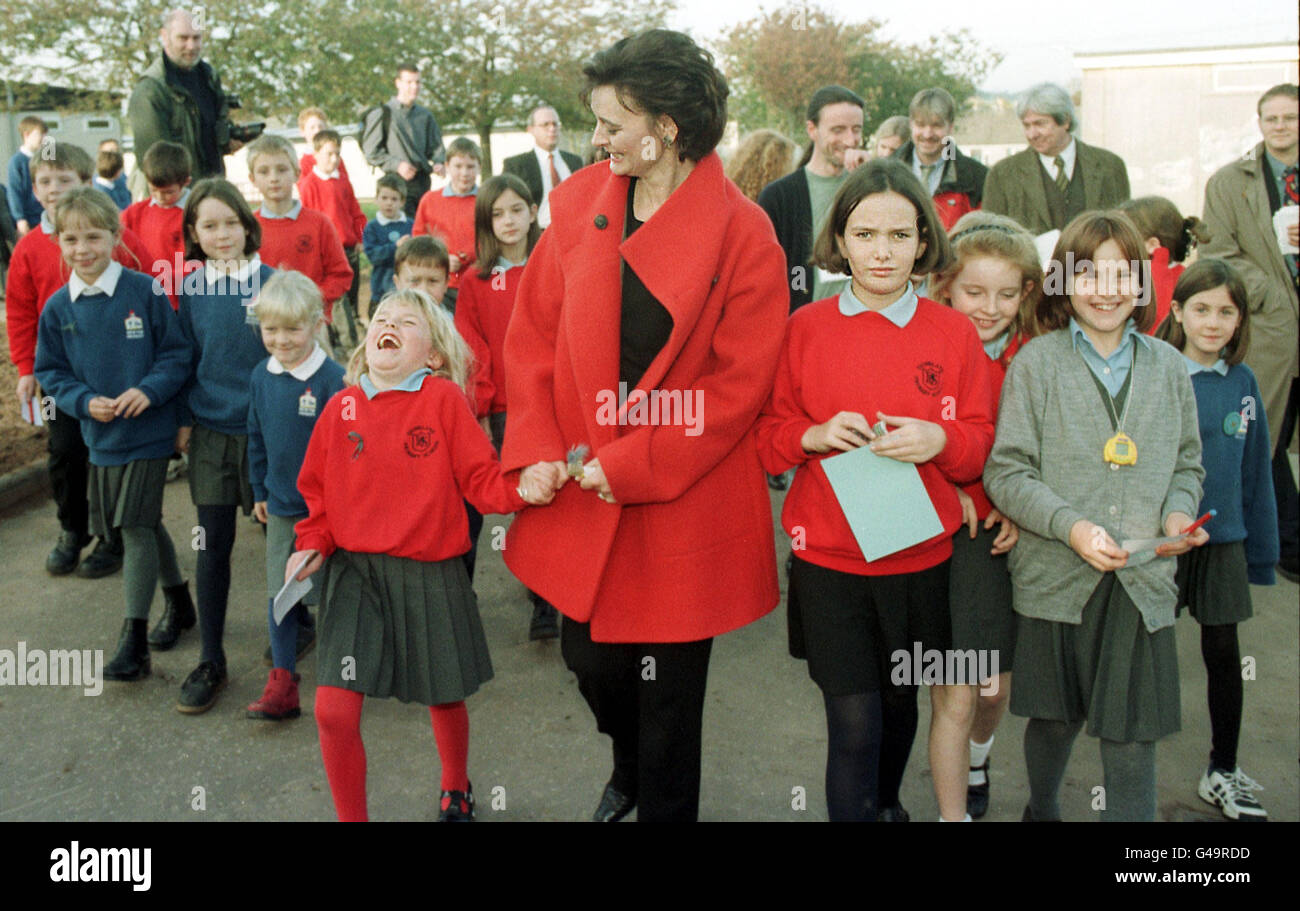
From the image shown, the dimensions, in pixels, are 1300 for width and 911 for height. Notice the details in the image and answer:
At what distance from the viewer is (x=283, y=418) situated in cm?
371

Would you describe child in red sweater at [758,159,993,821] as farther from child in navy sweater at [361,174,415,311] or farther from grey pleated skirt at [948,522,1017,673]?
child in navy sweater at [361,174,415,311]

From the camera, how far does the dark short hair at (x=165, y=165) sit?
17.6 feet

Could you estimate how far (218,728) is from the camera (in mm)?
3797

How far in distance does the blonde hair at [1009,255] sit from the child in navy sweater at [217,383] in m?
2.58

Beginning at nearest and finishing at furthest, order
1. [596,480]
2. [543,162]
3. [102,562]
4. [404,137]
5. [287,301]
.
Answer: [596,480] → [287,301] → [102,562] → [543,162] → [404,137]

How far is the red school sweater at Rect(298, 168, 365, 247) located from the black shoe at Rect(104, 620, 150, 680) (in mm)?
5466

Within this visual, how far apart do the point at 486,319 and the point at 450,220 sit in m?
2.15

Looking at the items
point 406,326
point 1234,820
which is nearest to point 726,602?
point 406,326

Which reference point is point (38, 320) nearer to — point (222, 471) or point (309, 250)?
point (222, 471)

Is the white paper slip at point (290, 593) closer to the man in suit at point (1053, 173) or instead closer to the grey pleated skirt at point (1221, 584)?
the grey pleated skirt at point (1221, 584)

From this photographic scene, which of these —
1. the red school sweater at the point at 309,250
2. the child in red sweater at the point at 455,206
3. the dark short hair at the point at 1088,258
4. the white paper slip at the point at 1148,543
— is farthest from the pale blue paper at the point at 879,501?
the child in red sweater at the point at 455,206

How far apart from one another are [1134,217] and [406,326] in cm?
274

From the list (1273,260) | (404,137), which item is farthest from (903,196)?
(404,137)
